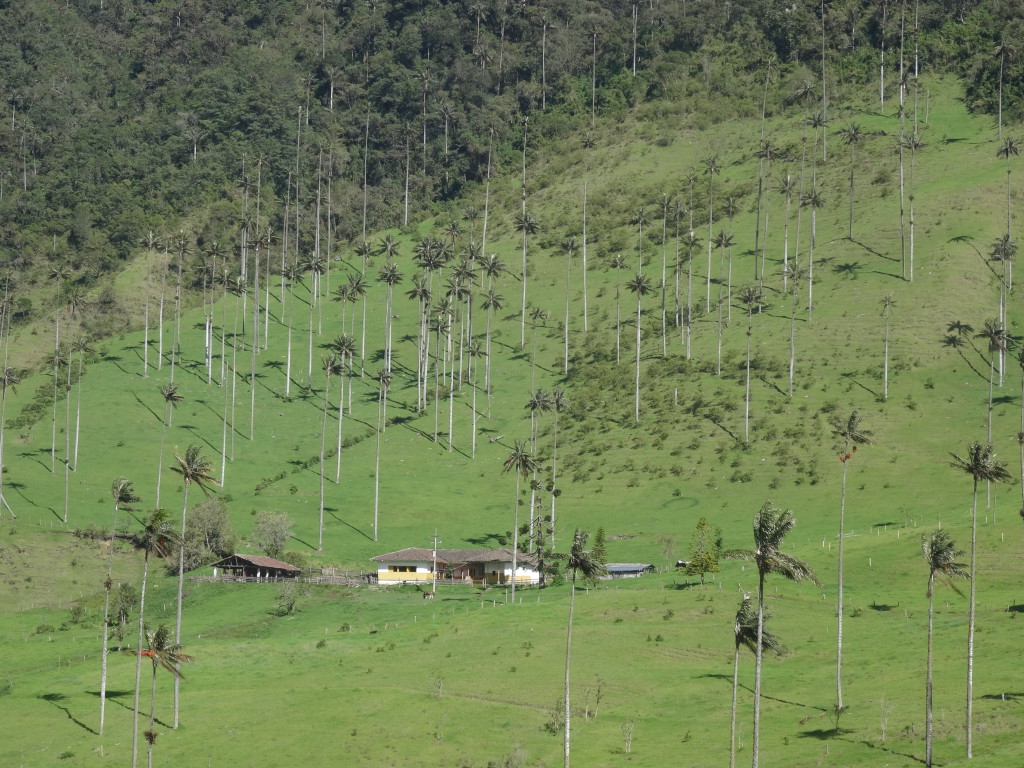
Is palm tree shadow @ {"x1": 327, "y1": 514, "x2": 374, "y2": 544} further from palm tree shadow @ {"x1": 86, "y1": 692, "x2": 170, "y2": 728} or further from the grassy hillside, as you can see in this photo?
palm tree shadow @ {"x1": 86, "y1": 692, "x2": 170, "y2": 728}

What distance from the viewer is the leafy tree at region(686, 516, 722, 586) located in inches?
4619

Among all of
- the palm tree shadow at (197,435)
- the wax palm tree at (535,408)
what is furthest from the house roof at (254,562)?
the palm tree shadow at (197,435)

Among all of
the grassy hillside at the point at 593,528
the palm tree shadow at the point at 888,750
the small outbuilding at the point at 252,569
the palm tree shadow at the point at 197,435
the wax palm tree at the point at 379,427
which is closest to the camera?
the palm tree shadow at the point at 888,750

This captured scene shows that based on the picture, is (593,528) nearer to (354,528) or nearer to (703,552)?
(354,528)

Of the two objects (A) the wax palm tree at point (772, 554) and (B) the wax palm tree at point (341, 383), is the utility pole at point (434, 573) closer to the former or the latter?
(B) the wax palm tree at point (341, 383)

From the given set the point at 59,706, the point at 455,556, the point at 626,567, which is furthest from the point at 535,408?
the point at 59,706

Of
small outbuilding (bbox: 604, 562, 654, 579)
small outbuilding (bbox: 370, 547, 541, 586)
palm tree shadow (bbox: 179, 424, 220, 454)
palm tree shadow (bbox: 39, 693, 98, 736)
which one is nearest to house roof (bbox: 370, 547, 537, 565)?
small outbuilding (bbox: 370, 547, 541, 586)

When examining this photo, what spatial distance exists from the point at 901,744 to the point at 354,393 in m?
130

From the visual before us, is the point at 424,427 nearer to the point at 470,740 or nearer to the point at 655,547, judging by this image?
the point at 655,547

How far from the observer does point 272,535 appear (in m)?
140

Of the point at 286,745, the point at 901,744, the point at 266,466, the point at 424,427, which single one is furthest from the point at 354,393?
the point at 901,744

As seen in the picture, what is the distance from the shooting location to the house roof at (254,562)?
134m

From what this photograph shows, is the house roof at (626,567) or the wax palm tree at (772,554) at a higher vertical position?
the wax palm tree at (772,554)

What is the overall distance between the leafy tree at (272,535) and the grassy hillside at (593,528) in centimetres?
300
